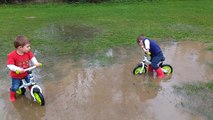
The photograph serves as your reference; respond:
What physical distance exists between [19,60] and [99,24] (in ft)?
24.0

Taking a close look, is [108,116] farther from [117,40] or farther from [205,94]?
→ [117,40]

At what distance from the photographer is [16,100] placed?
6746mm

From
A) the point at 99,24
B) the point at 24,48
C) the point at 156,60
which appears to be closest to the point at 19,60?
the point at 24,48

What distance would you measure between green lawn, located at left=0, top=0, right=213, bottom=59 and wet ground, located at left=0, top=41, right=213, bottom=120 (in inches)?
48.0

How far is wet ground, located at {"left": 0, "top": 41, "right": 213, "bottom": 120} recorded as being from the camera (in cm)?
614

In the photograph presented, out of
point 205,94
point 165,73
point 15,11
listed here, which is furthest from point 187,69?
point 15,11

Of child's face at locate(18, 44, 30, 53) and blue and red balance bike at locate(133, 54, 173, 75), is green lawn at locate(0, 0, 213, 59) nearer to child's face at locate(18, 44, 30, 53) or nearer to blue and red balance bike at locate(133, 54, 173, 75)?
blue and red balance bike at locate(133, 54, 173, 75)

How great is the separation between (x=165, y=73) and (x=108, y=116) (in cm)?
257

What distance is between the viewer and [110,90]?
7.17m

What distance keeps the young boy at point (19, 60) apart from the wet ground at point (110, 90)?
1.72ft

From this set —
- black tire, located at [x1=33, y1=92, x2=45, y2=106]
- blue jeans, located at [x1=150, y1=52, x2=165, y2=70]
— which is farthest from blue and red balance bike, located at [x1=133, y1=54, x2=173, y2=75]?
black tire, located at [x1=33, y1=92, x2=45, y2=106]

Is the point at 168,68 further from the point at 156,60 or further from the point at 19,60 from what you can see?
the point at 19,60

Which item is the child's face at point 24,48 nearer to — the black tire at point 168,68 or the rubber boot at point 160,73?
the rubber boot at point 160,73

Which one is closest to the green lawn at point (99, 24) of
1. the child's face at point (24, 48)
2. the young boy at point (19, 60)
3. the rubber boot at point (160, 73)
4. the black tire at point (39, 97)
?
the rubber boot at point (160, 73)
